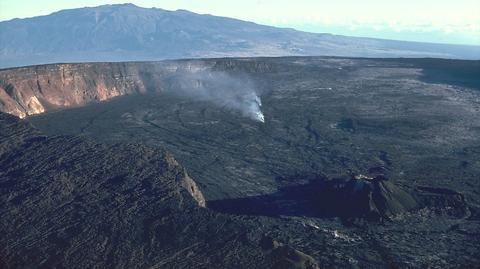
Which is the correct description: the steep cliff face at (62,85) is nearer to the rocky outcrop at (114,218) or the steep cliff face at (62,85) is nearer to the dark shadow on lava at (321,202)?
the rocky outcrop at (114,218)

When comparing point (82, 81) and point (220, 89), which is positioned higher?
point (82, 81)

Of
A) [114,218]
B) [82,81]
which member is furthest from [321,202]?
[82,81]

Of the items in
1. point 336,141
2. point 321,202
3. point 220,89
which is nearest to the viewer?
point 321,202

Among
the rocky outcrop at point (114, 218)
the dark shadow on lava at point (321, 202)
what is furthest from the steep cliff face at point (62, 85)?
the dark shadow on lava at point (321, 202)

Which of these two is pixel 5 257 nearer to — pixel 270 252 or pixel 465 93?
pixel 270 252

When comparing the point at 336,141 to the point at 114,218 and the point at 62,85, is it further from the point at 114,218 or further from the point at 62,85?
the point at 62,85

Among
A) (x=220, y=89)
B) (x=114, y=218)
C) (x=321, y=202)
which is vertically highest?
(x=220, y=89)

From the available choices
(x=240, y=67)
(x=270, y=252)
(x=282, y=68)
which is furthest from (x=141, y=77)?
(x=270, y=252)
